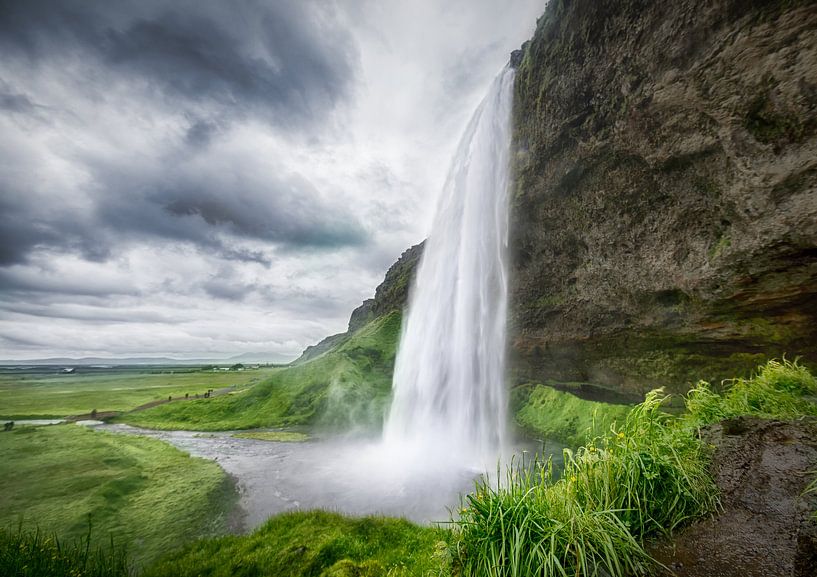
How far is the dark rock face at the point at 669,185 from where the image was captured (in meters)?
12.1

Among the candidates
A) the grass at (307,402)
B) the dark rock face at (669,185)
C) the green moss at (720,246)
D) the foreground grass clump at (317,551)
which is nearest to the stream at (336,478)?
the foreground grass clump at (317,551)

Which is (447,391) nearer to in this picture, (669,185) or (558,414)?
(558,414)

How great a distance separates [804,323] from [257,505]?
2446 cm

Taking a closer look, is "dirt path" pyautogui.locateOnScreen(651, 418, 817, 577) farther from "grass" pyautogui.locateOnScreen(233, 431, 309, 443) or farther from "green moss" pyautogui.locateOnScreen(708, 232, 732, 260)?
"grass" pyautogui.locateOnScreen(233, 431, 309, 443)

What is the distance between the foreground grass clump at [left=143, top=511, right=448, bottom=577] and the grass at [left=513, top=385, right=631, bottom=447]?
54.4ft

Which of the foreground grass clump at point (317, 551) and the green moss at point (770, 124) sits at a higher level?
the green moss at point (770, 124)

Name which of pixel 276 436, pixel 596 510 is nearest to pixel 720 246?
pixel 596 510

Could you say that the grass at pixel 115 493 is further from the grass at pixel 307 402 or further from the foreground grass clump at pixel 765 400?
the foreground grass clump at pixel 765 400

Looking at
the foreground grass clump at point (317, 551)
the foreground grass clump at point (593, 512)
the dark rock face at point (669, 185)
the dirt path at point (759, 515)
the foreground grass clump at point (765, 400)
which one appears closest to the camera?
the dirt path at point (759, 515)

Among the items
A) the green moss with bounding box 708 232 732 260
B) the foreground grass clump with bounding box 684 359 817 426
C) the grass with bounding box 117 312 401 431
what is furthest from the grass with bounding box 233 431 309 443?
the green moss with bounding box 708 232 732 260

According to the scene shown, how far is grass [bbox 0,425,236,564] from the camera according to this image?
38.9 feet

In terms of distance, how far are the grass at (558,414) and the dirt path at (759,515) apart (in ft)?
56.4

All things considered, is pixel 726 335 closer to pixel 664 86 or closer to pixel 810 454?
pixel 664 86

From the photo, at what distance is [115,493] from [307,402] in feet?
87.1
